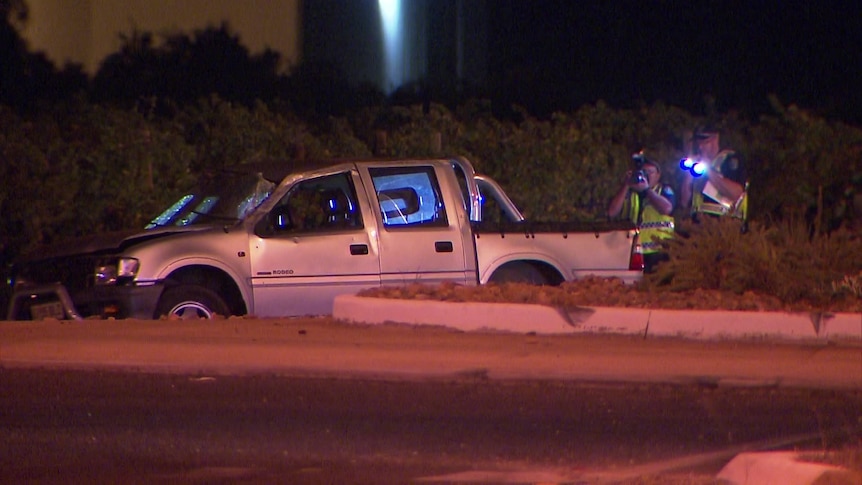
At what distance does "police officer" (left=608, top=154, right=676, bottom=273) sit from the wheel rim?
453cm

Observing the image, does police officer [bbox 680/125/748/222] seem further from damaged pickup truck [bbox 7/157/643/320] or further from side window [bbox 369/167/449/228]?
side window [bbox 369/167/449/228]

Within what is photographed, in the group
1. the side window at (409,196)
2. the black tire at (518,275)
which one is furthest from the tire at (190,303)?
the black tire at (518,275)

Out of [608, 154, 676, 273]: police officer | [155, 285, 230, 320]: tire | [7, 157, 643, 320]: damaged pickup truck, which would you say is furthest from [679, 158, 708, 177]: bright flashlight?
[155, 285, 230, 320]: tire

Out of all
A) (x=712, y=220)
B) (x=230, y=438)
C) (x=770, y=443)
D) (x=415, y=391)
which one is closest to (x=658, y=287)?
(x=712, y=220)

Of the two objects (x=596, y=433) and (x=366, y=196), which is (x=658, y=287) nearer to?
(x=366, y=196)

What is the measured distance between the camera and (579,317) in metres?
10.6

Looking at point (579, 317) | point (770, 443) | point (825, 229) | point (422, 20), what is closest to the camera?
point (770, 443)

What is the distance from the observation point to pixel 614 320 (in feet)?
34.7

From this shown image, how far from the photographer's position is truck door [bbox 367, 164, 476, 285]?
11.9 meters

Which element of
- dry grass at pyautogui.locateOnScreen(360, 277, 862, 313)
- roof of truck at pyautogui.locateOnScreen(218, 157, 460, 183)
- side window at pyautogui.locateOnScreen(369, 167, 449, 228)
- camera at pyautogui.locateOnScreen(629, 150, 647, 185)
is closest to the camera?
dry grass at pyautogui.locateOnScreen(360, 277, 862, 313)

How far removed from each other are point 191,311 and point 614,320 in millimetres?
3750

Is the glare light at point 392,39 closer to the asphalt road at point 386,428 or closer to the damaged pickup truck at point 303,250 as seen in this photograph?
the damaged pickup truck at point 303,250

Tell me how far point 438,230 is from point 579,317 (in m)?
1.96

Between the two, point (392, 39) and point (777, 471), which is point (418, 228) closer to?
point (777, 471)
